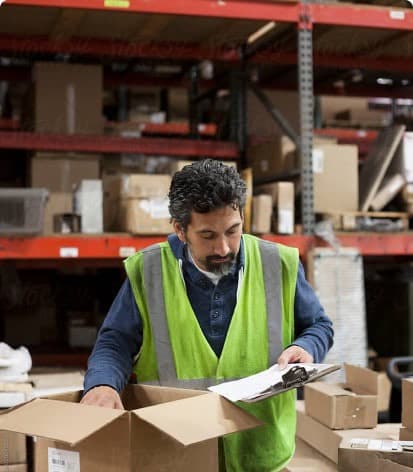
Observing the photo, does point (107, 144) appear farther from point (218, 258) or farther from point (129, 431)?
point (129, 431)

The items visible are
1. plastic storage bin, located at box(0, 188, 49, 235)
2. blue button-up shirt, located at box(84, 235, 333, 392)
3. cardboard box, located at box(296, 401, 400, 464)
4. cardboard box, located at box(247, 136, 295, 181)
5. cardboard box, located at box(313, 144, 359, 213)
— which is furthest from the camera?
cardboard box, located at box(247, 136, 295, 181)

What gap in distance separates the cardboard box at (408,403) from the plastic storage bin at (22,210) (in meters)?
2.28

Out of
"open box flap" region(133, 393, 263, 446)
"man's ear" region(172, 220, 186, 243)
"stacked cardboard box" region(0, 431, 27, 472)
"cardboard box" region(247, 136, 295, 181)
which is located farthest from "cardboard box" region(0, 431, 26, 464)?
"cardboard box" region(247, 136, 295, 181)

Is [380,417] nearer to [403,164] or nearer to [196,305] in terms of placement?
[403,164]

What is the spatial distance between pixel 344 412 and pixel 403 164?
2.38m

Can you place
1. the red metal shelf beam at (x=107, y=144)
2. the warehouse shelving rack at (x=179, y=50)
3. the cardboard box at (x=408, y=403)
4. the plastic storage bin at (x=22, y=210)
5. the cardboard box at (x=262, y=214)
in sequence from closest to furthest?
the cardboard box at (x=408, y=403) → the plastic storage bin at (x=22, y=210) → the warehouse shelving rack at (x=179, y=50) → the cardboard box at (x=262, y=214) → the red metal shelf beam at (x=107, y=144)

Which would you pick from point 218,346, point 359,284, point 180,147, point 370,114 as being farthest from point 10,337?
point 370,114

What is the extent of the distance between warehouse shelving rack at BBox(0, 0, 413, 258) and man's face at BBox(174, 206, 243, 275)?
7.20 feet

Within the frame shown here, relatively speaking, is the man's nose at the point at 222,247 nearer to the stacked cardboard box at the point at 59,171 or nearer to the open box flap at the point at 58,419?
the open box flap at the point at 58,419

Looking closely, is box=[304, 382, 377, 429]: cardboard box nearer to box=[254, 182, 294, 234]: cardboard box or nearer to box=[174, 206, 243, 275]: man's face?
box=[174, 206, 243, 275]: man's face

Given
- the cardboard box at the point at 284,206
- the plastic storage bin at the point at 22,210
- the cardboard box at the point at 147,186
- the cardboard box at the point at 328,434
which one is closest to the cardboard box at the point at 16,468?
the cardboard box at the point at 328,434

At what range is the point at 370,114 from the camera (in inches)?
311

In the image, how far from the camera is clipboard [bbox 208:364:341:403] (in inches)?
75.9

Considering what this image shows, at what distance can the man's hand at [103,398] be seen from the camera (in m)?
1.98
